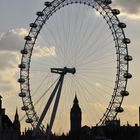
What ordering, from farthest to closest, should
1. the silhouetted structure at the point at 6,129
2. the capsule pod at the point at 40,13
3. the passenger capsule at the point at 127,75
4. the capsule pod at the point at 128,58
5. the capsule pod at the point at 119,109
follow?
the silhouetted structure at the point at 6,129, the capsule pod at the point at 40,13, the capsule pod at the point at 128,58, the passenger capsule at the point at 127,75, the capsule pod at the point at 119,109

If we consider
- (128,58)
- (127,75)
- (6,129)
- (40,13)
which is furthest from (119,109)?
(6,129)

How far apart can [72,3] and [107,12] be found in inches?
238

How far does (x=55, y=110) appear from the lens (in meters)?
95.2

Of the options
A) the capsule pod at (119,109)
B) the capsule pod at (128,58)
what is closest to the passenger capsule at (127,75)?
the capsule pod at (128,58)

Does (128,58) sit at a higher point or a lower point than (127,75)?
higher

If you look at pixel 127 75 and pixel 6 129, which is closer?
pixel 127 75

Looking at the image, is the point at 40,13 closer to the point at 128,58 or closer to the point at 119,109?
the point at 128,58

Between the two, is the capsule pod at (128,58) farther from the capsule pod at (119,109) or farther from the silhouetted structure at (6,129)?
the silhouetted structure at (6,129)

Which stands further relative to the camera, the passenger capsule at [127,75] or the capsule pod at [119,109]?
the passenger capsule at [127,75]

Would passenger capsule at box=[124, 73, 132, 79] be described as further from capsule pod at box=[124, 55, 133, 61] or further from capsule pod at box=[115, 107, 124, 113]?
capsule pod at box=[115, 107, 124, 113]

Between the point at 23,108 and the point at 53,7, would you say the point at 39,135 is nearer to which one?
the point at 23,108

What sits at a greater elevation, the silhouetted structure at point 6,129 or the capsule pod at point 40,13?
the capsule pod at point 40,13

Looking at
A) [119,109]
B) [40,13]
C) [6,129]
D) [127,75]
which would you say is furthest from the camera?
[6,129]

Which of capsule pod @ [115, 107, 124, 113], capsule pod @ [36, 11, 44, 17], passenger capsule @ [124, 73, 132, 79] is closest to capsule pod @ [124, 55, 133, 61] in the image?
passenger capsule @ [124, 73, 132, 79]
